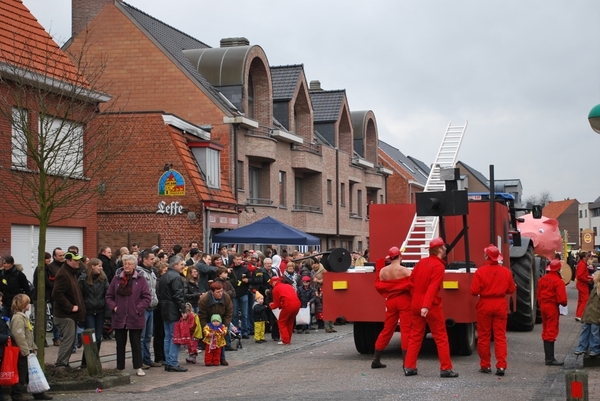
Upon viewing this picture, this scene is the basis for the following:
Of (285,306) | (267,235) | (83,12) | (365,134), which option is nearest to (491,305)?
(285,306)

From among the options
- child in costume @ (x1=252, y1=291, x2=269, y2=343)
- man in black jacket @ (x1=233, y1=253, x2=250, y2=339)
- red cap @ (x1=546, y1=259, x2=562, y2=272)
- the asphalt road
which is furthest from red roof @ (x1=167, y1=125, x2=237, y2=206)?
red cap @ (x1=546, y1=259, x2=562, y2=272)

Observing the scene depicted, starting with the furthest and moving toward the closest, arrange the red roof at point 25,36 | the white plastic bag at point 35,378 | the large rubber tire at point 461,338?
the red roof at point 25,36 < the large rubber tire at point 461,338 < the white plastic bag at point 35,378

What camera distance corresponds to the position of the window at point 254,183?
38.3 m

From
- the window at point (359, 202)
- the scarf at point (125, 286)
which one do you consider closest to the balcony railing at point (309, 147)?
the window at point (359, 202)

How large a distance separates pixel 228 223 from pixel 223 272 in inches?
623

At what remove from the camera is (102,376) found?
44.2 feet

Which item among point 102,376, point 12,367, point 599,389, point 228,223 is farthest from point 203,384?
point 228,223

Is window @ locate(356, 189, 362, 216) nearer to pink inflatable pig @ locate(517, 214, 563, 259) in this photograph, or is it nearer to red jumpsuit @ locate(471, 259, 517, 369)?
pink inflatable pig @ locate(517, 214, 563, 259)

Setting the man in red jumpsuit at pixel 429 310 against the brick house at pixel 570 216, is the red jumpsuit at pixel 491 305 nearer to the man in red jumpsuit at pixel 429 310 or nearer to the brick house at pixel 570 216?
the man in red jumpsuit at pixel 429 310

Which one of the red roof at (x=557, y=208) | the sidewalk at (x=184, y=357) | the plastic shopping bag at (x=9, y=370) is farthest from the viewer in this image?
the red roof at (x=557, y=208)

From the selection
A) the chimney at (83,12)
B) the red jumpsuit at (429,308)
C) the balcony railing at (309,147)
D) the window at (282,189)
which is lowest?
the red jumpsuit at (429,308)

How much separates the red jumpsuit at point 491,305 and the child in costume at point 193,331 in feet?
14.4

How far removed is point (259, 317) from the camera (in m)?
20.2

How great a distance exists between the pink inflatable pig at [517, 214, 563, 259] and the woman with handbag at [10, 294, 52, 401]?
17664mm
